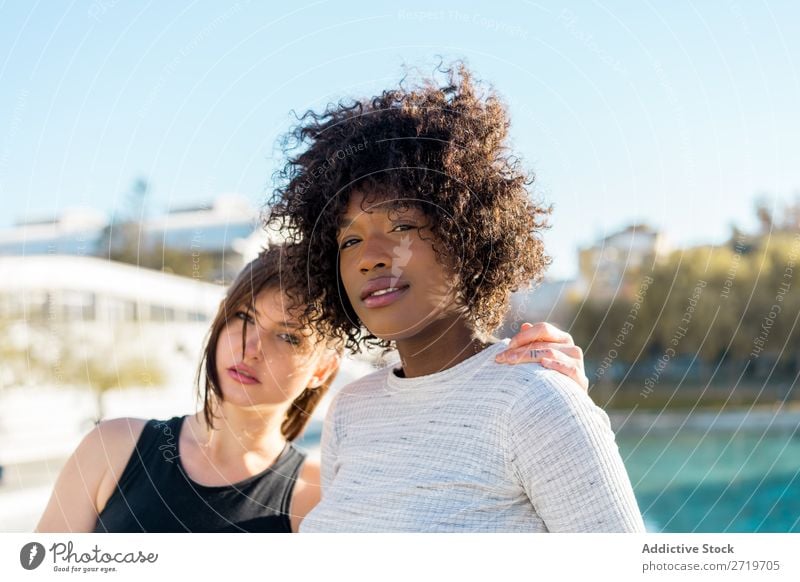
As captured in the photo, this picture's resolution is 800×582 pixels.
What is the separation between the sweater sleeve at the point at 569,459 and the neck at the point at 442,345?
0.19 metres

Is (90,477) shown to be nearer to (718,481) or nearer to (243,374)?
(243,374)

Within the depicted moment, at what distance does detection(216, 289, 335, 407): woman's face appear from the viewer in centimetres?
151

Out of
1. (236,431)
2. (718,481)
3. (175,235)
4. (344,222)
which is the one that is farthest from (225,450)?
(175,235)

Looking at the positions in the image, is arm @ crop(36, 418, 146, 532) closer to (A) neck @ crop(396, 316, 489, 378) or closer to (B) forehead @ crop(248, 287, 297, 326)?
(B) forehead @ crop(248, 287, 297, 326)

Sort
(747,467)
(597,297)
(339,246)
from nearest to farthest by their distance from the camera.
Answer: (339,246) < (747,467) < (597,297)

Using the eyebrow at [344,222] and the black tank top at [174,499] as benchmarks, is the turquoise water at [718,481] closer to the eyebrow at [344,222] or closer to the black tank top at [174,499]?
the black tank top at [174,499]

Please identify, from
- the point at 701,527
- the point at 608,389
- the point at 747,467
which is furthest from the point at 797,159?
the point at 608,389

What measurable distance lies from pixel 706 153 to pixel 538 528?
110cm

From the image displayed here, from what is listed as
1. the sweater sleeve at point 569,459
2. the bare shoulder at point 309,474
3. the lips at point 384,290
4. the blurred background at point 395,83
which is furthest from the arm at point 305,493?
the sweater sleeve at point 569,459

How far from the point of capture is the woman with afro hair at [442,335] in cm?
101

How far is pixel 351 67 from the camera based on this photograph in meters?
1.55

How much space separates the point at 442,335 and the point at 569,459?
287 millimetres

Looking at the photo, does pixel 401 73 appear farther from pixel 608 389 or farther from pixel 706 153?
pixel 608 389
